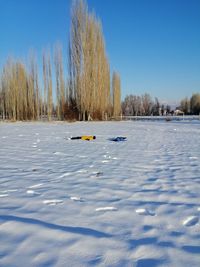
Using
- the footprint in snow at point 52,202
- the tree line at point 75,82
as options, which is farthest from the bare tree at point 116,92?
the footprint in snow at point 52,202

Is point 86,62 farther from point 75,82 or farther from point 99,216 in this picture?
point 99,216

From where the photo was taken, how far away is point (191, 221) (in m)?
2.35

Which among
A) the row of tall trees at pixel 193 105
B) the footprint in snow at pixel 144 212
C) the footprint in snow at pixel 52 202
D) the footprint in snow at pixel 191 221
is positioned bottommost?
the footprint in snow at pixel 191 221

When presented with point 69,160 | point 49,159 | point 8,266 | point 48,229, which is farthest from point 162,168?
point 8,266

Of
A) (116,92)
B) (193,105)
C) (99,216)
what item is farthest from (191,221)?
(193,105)

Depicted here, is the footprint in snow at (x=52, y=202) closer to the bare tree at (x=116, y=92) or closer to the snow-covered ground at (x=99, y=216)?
the snow-covered ground at (x=99, y=216)

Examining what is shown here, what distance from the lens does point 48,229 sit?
2.12 metres

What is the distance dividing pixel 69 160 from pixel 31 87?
32.1 m

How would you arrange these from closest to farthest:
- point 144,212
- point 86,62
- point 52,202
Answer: point 144,212
point 52,202
point 86,62

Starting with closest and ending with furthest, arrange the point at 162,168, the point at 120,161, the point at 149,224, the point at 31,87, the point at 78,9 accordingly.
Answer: the point at 149,224, the point at 162,168, the point at 120,161, the point at 78,9, the point at 31,87

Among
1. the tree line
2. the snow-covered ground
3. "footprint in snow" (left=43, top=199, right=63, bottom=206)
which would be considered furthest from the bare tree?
"footprint in snow" (left=43, top=199, right=63, bottom=206)

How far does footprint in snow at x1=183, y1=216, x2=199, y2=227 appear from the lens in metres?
2.29

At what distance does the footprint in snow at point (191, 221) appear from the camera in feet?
7.50

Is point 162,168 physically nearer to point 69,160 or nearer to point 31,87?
point 69,160
